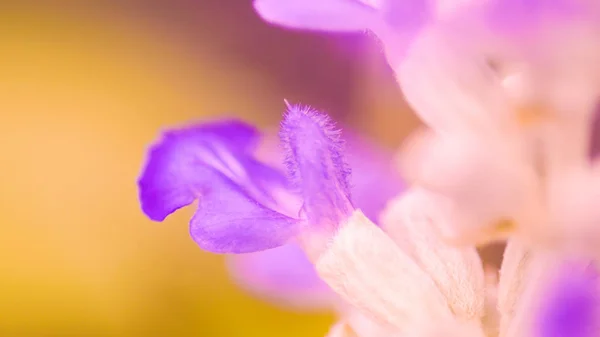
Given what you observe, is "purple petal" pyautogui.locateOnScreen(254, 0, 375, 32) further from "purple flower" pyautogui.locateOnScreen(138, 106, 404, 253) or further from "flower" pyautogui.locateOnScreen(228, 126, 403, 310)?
"flower" pyautogui.locateOnScreen(228, 126, 403, 310)

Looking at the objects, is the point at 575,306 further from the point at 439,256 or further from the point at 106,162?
the point at 106,162

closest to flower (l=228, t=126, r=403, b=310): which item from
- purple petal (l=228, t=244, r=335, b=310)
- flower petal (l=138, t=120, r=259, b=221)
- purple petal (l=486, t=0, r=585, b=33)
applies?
purple petal (l=228, t=244, r=335, b=310)

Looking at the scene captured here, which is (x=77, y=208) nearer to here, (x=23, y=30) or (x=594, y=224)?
(x=23, y=30)

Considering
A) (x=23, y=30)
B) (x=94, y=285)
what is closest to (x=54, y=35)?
(x=23, y=30)

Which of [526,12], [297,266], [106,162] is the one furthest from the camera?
[106,162]

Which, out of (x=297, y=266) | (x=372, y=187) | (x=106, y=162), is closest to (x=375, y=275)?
(x=372, y=187)

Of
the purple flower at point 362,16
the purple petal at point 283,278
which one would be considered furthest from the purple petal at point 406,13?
the purple petal at point 283,278
